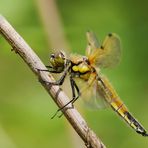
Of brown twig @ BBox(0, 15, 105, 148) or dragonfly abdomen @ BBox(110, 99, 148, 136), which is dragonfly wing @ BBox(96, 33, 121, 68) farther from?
brown twig @ BBox(0, 15, 105, 148)

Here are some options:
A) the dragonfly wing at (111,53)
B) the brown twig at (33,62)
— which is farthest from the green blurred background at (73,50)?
the brown twig at (33,62)

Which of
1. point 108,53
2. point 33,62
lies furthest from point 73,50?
point 33,62

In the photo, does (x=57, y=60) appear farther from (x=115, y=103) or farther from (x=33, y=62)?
(x=33, y=62)

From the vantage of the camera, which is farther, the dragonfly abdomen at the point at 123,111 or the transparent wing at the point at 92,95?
the dragonfly abdomen at the point at 123,111

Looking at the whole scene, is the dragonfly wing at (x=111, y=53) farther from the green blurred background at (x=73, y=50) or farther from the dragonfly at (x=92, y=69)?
the green blurred background at (x=73, y=50)

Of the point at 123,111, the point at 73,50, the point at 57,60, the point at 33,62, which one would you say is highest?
the point at 73,50

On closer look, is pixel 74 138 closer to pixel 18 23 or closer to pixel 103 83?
pixel 103 83

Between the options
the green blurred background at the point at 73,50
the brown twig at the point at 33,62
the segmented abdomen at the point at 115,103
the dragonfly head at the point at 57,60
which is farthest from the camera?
the green blurred background at the point at 73,50
